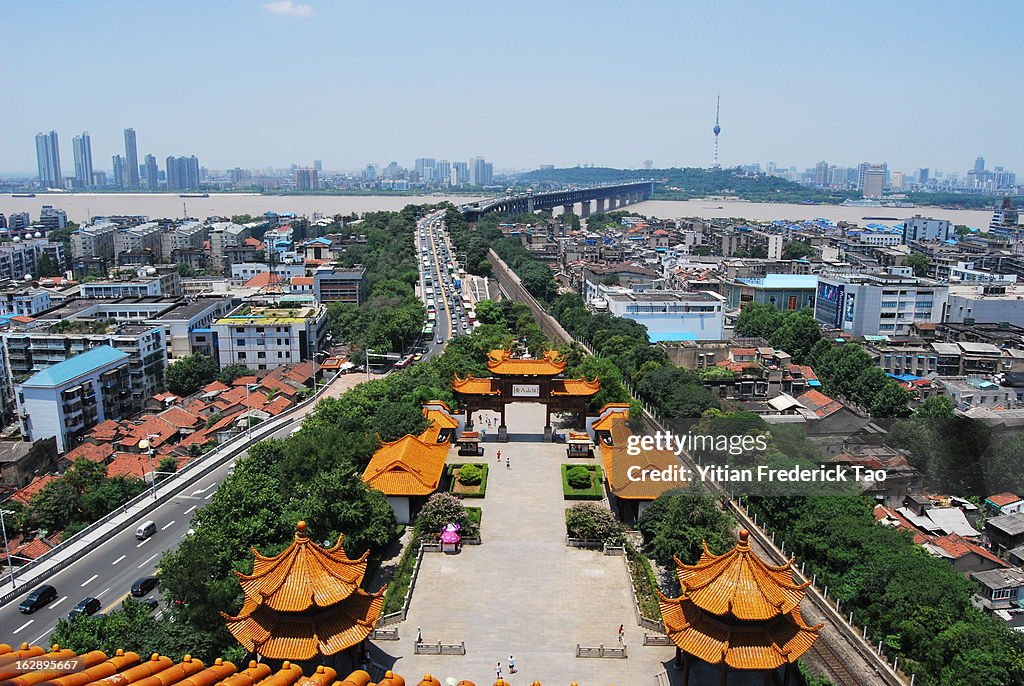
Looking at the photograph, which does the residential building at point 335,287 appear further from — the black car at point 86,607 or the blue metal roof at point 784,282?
the black car at point 86,607

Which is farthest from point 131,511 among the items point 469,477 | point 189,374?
point 189,374

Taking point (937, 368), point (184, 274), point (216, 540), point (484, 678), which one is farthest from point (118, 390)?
point (937, 368)

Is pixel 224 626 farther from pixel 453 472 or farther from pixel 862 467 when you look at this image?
pixel 862 467

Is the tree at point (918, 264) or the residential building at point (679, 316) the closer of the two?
the residential building at point (679, 316)

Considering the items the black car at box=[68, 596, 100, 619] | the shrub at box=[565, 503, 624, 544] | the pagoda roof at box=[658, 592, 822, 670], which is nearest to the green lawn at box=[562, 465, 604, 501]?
the shrub at box=[565, 503, 624, 544]

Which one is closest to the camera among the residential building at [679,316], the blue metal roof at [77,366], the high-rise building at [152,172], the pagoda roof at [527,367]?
the pagoda roof at [527,367]

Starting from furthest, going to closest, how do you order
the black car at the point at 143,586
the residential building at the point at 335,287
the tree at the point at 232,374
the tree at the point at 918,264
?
the tree at the point at 918,264 < the residential building at the point at 335,287 < the tree at the point at 232,374 < the black car at the point at 143,586

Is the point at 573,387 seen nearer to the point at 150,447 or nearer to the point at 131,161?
the point at 150,447

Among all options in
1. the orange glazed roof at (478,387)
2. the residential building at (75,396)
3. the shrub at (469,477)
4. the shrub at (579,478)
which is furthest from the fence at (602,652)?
the residential building at (75,396)
